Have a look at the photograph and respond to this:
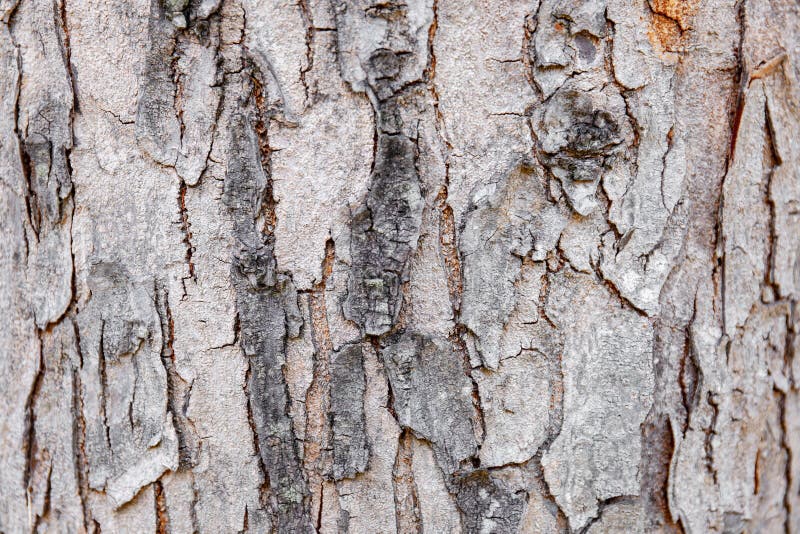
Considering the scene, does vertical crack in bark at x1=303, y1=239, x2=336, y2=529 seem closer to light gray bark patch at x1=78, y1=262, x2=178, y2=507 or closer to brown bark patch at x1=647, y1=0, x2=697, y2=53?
light gray bark patch at x1=78, y1=262, x2=178, y2=507

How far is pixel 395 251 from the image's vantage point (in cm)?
75

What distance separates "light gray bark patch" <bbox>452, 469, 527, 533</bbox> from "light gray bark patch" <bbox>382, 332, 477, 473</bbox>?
0.11 ft

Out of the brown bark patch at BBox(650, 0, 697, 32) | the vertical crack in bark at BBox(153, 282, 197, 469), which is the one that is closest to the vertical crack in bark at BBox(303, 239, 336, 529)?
the vertical crack in bark at BBox(153, 282, 197, 469)

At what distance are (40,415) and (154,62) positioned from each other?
→ 21.7 inches

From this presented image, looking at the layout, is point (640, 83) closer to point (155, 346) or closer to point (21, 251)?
point (155, 346)

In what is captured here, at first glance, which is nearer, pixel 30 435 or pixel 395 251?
pixel 395 251

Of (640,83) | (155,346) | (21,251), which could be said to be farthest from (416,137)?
(21,251)

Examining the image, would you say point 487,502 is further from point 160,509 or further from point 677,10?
point 677,10

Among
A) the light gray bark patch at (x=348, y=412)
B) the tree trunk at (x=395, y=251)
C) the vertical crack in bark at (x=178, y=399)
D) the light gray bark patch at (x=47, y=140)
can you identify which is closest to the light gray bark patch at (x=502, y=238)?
the tree trunk at (x=395, y=251)

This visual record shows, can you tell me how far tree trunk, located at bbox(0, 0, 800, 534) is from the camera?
0.73 meters

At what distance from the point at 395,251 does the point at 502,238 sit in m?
0.14

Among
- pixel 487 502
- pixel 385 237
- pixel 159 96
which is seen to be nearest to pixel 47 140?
pixel 159 96

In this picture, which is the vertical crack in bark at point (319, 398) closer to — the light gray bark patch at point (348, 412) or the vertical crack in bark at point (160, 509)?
the light gray bark patch at point (348, 412)

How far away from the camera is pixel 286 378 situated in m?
0.79
